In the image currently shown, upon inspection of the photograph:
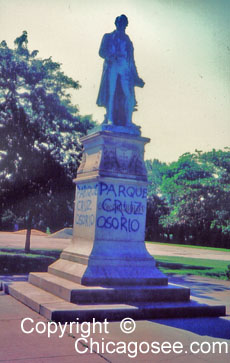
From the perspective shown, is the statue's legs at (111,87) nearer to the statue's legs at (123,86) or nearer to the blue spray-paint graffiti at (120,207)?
the statue's legs at (123,86)

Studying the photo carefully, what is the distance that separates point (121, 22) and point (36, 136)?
1034 cm

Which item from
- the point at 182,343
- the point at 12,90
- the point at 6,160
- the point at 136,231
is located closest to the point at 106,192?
the point at 136,231

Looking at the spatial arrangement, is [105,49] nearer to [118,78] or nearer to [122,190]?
[118,78]

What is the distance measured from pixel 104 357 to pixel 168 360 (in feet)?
2.22

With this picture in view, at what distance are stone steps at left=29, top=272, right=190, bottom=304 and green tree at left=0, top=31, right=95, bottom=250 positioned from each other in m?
11.1

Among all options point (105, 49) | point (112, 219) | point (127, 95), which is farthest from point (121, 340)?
point (105, 49)

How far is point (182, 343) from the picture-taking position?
Answer: 16.9 ft

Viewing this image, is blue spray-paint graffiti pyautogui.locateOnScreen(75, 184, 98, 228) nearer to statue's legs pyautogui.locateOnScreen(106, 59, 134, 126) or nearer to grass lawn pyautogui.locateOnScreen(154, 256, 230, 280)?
statue's legs pyautogui.locateOnScreen(106, 59, 134, 126)

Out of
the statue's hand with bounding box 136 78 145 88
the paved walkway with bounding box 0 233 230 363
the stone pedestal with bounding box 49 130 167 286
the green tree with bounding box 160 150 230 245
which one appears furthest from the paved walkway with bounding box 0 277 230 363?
the green tree with bounding box 160 150 230 245

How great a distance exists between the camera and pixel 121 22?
28.6 ft

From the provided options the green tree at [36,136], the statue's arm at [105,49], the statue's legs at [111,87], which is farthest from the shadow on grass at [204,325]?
the green tree at [36,136]

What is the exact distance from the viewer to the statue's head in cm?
873

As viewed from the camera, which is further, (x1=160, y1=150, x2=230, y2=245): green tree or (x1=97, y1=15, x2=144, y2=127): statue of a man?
(x1=160, y1=150, x2=230, y2=245): green tree

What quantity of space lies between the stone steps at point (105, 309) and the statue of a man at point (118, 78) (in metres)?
3.54
